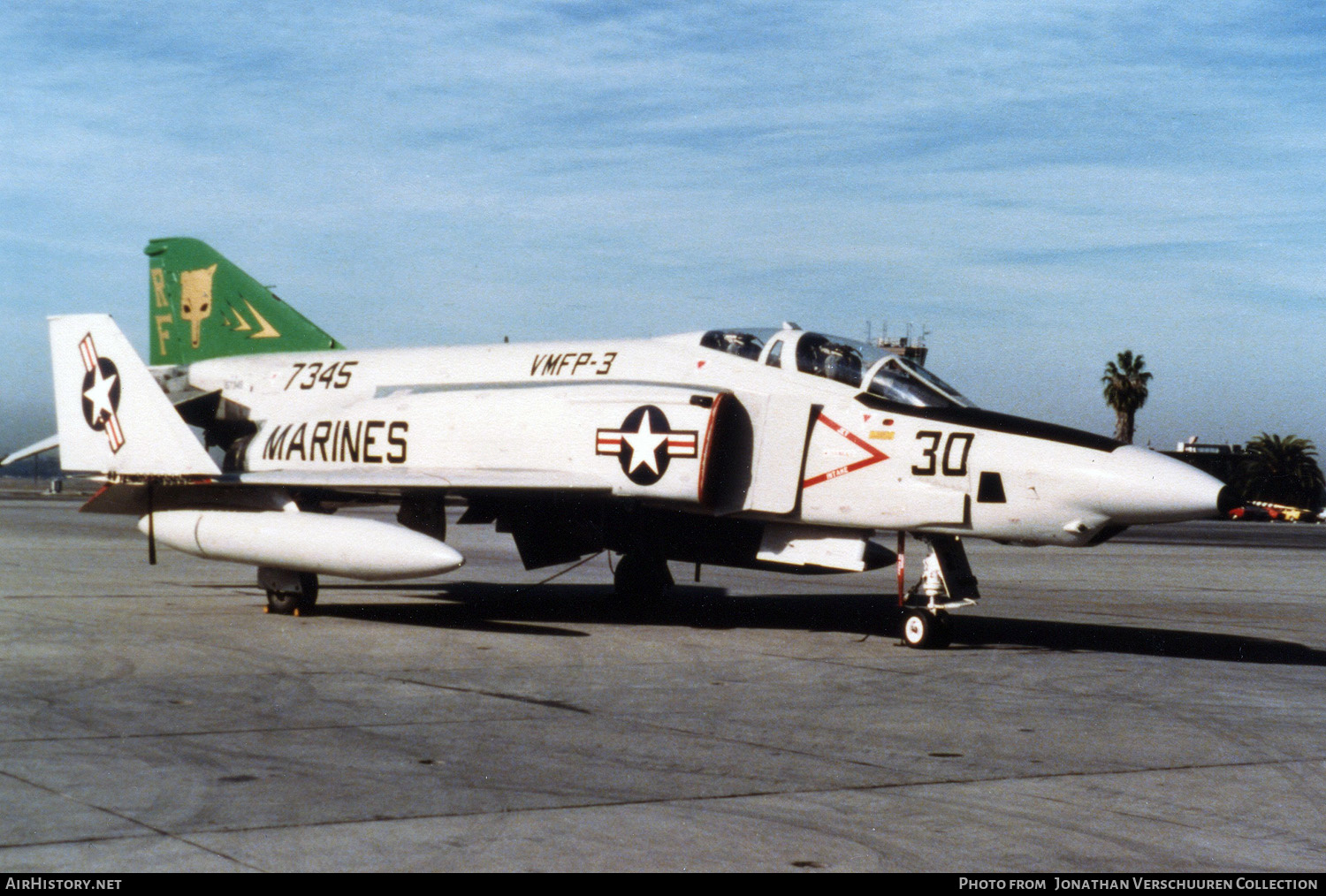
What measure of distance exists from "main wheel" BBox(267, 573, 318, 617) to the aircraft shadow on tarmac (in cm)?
40

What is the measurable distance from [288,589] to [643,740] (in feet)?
24.1

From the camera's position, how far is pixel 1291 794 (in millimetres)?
6270

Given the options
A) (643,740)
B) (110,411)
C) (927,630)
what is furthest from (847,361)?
(110,411)

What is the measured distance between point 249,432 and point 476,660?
25.3 feet

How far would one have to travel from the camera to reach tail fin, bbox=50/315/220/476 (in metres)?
13.2

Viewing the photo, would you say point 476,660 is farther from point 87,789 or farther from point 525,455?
point 87,789

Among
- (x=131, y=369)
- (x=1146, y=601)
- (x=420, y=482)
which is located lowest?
(x=1146, y=601)

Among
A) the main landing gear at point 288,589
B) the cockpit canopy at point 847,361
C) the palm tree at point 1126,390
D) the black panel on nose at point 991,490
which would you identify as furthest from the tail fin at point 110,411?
the palm tree at point 1126,390

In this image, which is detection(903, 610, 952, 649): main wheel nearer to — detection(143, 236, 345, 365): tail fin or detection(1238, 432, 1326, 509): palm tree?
detection(143, 236, 345, 365): tail fin

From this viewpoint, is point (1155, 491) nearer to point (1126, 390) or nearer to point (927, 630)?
point (927, 630)

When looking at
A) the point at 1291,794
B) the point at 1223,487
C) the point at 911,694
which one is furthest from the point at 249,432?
the point at 1291,794

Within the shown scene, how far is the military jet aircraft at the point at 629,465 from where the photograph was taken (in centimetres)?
1103

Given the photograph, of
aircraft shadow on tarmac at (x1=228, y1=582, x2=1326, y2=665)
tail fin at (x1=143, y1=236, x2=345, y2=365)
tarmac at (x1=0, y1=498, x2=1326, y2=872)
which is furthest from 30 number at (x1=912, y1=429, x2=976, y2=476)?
tail fin at (x1=143, y1=236, x2=345, y2=365)

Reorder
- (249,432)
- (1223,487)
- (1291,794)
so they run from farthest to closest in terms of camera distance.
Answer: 1. (249,432)
2. (1223,487)
3. (1291,794)
